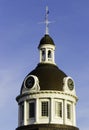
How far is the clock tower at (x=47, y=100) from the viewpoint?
98875 mm

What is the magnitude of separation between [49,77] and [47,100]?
379 centimetres

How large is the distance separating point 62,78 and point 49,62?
15.3 feet

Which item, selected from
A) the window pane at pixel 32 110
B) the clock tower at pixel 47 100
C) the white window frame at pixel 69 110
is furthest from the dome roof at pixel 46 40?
the white window frame at pixel 69 110

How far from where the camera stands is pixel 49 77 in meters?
101

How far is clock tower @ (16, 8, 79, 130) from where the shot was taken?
98.9 m

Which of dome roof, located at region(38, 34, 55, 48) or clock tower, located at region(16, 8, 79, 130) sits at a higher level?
dome roof, located at region(38, 34, 55, 48)

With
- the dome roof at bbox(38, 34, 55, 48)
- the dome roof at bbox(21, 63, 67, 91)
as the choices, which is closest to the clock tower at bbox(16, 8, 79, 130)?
the dome roof at bbox(21, 63, 67, 91)

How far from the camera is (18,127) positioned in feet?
331

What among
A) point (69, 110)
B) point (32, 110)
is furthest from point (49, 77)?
point (69, 110)

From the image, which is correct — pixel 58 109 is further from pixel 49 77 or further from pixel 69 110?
pixel 49 77

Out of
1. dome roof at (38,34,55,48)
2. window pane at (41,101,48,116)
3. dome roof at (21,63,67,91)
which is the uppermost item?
dome roof at (38,34,55,48)

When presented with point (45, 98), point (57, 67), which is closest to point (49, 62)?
point (57, 67)

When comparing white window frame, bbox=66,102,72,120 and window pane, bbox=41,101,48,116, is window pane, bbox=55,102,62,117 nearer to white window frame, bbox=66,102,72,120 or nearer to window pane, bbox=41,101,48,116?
white window frame, bbox=66,102,72,120

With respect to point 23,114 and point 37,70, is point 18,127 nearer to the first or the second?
point 23,114
